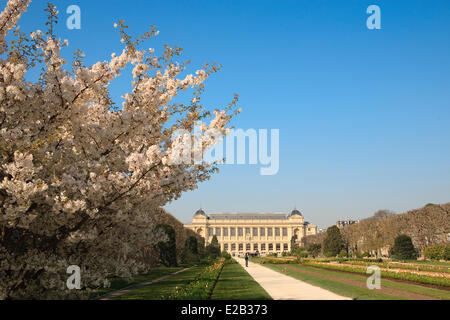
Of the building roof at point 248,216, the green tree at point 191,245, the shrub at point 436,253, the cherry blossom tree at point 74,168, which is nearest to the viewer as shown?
the cherry blossom tree at point 74,168

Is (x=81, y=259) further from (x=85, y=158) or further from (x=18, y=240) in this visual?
(x=85, y=158)

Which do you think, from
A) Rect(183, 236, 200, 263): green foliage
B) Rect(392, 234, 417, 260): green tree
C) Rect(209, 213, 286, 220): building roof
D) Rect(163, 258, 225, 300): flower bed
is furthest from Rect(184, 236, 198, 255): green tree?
Rect(209, 213, 286, 220): building roof

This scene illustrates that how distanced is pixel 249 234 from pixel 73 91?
147 m

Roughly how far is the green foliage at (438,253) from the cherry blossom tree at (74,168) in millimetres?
39742

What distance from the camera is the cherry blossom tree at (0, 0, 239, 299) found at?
512cm

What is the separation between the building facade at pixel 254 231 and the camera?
146625 mm

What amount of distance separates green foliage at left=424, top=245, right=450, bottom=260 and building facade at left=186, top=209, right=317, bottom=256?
10584 cm

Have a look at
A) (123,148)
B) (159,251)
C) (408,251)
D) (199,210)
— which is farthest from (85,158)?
(199,210)

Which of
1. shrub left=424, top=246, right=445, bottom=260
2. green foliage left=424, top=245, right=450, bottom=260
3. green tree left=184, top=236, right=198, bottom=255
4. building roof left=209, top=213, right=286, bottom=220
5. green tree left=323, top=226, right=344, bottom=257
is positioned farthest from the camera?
building roof left=209, top=213, right=286, bottom=220

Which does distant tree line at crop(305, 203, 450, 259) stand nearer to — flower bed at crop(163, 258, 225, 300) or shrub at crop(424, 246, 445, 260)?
shrub at crop(424, 246, 445, 260)

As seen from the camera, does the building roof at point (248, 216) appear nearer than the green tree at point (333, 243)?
No

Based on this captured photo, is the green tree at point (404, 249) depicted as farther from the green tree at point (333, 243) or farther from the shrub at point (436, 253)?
the green tree at point (333, 243)

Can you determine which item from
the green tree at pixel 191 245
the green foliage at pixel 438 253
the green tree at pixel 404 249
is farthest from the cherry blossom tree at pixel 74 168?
the green tree at pixel 191 245

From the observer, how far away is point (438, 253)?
39.2m
